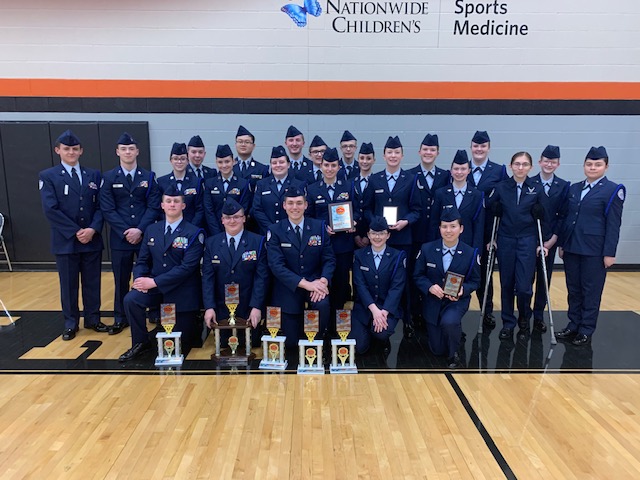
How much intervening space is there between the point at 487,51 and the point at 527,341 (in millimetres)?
4233

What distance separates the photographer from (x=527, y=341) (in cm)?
439

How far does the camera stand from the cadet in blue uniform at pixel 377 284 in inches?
157

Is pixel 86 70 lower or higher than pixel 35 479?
higher

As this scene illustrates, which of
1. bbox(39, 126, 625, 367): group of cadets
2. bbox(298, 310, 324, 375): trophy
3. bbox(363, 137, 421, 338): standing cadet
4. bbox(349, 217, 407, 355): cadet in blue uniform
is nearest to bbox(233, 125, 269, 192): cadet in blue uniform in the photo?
bbox(39, 126, 625, 367): group of cadets

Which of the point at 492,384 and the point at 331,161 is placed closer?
the point at 492,384

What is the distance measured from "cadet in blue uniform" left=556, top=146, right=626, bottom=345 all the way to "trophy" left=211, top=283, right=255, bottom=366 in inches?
116

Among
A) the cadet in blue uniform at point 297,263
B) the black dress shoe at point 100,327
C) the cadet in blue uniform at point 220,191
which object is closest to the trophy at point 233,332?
the cadet in blue uniform at point 297,263

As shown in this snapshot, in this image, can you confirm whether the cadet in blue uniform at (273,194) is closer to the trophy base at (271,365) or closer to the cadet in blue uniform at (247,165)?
the cadet in blue uniform at (247,165)

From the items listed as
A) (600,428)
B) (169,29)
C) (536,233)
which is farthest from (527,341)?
(169,29)

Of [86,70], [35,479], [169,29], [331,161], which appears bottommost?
[35,479]

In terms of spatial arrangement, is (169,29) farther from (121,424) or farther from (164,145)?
(121,424)

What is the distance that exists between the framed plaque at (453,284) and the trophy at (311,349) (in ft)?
3.63

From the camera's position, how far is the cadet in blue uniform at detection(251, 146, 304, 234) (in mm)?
4465

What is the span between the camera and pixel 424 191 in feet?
15.4
